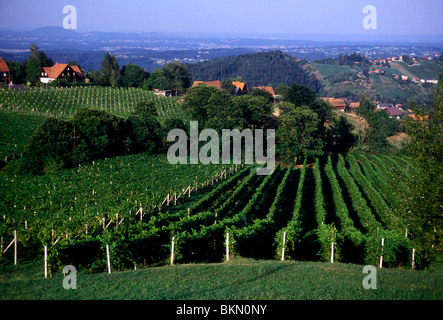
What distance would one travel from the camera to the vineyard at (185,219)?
13.0m

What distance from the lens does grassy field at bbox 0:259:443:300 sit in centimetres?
879

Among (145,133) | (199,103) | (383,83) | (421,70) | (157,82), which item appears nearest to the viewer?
(145,133)

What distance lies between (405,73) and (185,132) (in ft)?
585

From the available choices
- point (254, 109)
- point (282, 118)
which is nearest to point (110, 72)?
point (254, 109)

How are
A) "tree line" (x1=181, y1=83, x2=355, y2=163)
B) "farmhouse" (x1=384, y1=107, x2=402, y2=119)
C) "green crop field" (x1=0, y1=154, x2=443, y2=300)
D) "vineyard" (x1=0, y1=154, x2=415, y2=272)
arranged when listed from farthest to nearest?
"farmhouse" (x1=384, y1=107, x2=402, y2=119)
"tree line" (x1=181, y1=83, x2=355, y2=163)
"vineyard" (x1=0, y1=154, x2=415, y2=272)
"green crop field" (x1=0, y1=154, x2=443, y2=300)

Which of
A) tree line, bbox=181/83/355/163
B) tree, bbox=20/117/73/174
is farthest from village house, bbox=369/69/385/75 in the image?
tree, bbox=20/117/73/174

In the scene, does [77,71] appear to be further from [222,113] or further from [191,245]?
[191,245]

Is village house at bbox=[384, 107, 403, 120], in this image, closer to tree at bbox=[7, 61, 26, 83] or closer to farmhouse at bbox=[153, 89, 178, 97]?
farmhouse at bbox=[153, 89, 178, 97]

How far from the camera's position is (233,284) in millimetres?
9742

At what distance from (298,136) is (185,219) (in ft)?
95.1

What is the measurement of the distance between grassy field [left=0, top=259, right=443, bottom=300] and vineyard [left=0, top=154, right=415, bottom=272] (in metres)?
1.64

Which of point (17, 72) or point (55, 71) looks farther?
point (55, 71)
